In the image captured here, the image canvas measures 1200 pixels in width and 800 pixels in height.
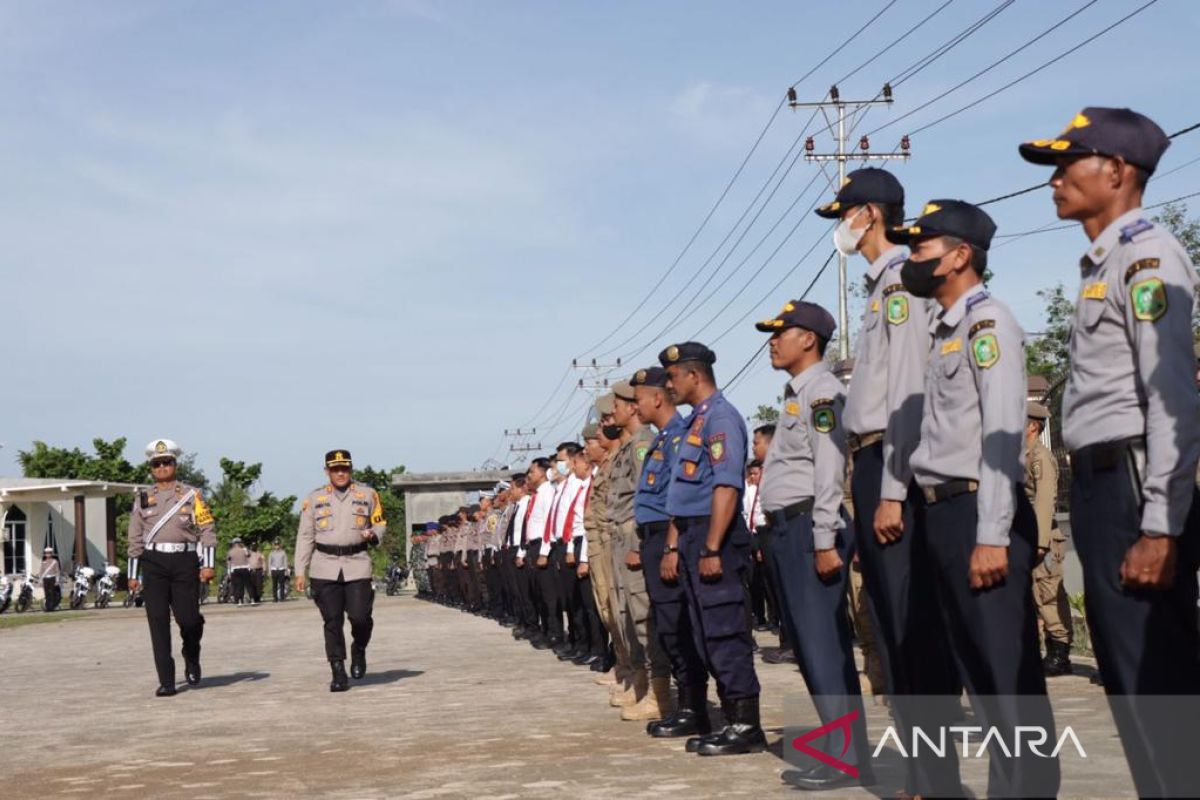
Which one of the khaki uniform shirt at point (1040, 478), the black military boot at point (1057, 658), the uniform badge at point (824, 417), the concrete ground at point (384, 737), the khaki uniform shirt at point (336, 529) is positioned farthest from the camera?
the khaki uniform shirt at point (336, 529)

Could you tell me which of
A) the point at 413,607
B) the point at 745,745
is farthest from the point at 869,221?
the point at 413,607

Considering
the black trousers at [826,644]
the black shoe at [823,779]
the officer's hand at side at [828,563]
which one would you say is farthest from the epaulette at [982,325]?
the black shoe at [823,779]

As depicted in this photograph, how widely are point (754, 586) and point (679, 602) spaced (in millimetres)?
9841

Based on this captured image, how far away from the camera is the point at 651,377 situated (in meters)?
9.70

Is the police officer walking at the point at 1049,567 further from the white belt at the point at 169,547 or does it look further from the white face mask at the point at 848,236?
the white belt at the point at 169,547

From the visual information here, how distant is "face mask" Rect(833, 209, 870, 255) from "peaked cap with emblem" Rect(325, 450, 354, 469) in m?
8.20

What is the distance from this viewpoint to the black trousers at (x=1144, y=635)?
166 inches

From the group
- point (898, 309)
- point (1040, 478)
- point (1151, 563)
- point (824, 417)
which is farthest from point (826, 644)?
point (1040, 478)

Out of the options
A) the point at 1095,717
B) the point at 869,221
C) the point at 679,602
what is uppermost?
the point at 869,221

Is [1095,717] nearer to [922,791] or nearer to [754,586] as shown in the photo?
[922,791]

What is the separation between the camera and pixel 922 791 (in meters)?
5.61

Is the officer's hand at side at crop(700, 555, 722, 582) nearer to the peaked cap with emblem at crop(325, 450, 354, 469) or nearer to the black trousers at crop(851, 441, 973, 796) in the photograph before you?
the black trousers at crop(851, 441, 973, 796)

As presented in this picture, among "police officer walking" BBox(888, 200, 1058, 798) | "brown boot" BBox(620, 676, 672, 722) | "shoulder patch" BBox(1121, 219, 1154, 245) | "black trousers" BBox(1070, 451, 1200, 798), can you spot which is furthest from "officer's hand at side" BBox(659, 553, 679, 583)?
"shoulder patch" BBox(1121, 219, 1154, 245)

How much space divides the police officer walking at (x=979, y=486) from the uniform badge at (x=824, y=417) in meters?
1.46
